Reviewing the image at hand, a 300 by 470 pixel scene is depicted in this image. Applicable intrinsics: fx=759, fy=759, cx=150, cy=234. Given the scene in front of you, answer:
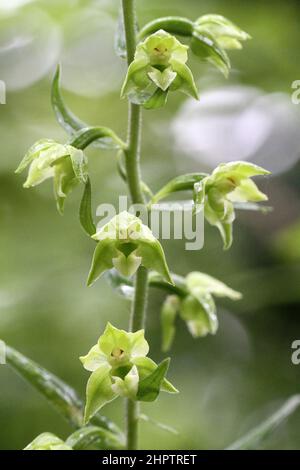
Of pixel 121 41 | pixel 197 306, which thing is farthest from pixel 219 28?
pixel 197 306

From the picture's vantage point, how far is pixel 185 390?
15.0ft

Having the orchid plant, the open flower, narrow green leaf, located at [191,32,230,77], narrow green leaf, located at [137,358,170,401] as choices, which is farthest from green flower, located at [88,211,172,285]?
the open flower

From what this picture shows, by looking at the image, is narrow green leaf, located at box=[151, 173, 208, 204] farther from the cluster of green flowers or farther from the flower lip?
the flower lip

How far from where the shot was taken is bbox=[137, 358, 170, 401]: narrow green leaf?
1989 millimetres

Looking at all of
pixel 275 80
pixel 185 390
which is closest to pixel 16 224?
pixel 185 390

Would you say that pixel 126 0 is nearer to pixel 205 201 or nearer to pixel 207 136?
pixel 205 201

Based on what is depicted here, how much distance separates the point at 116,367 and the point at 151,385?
0.52 feet

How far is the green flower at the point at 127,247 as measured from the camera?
2.11 m

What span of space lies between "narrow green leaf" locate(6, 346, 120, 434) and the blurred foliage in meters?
1.33

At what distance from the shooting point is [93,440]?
2.32m

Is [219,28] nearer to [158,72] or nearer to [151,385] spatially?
[158,72]

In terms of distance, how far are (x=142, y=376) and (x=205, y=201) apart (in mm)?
603

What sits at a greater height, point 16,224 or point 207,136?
point 207,136
